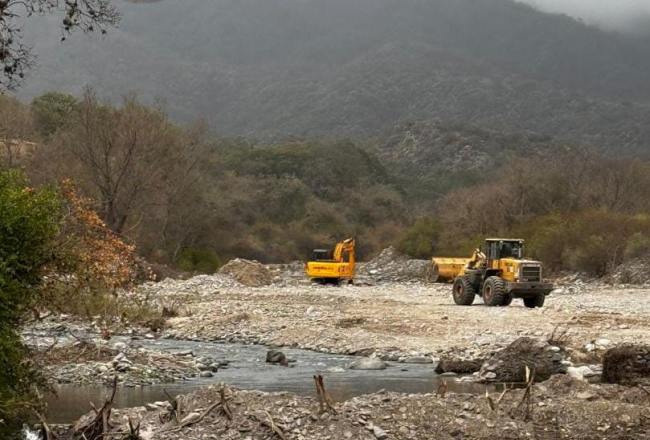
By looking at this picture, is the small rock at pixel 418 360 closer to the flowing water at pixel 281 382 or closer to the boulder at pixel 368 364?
the flowing water at pixel 281 382

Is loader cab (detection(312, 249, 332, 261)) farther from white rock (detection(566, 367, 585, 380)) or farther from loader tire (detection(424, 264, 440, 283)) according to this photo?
white rock (detection(566, 367, 585, 380))

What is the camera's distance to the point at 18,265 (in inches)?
457

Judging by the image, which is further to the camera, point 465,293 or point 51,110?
point 51,110

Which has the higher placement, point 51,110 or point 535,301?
point 51,110

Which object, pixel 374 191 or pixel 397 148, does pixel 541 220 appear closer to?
pixel 374 191

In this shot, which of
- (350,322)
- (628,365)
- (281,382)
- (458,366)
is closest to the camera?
(628,365)

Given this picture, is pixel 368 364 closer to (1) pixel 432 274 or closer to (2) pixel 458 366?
(2) pixel 458 366

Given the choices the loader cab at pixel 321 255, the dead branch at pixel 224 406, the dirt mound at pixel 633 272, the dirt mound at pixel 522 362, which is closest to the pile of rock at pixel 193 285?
the loader cab at pixel 321 255

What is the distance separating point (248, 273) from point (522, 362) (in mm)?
31666

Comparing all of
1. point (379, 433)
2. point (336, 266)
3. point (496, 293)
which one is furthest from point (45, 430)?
point (336, 266)

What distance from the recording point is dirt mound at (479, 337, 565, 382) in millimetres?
17312

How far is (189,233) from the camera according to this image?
6141cm

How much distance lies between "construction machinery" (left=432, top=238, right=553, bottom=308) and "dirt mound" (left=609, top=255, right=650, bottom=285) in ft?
46.5

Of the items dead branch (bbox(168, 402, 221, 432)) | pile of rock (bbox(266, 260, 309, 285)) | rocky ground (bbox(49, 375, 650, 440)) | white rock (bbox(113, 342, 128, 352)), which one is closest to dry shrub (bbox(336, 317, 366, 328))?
A: white rock (bbox(113, 342, 128, 352))
